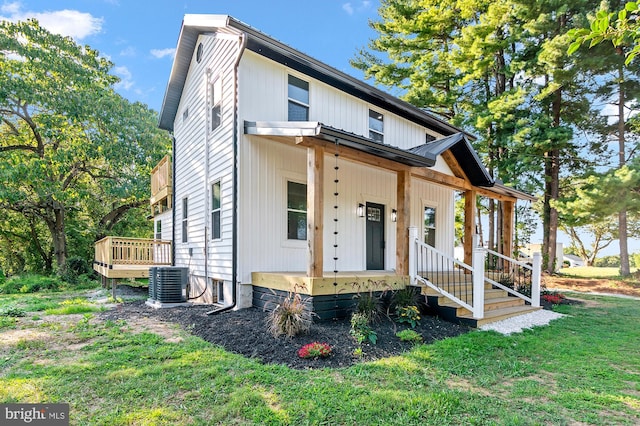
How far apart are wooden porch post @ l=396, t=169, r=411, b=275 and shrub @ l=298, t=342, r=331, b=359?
10.0 ft

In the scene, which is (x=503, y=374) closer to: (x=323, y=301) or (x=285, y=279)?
(x=323, y=301)

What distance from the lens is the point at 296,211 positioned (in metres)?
7.88

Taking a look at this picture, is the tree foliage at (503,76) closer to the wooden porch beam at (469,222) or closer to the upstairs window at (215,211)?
the wooden porch beam at (469,222)

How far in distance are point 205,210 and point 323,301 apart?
4.28m

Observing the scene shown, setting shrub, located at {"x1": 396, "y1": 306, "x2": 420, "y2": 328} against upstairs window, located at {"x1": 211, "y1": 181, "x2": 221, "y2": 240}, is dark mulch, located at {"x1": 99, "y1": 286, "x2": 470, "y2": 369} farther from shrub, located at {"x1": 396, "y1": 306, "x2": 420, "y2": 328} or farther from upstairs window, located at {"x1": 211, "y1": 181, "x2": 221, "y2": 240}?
upstairs window, located at {"x1": 211, "y1": 181, "x2": 221, "y2": 240}

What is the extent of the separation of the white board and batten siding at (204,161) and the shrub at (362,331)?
3131mm

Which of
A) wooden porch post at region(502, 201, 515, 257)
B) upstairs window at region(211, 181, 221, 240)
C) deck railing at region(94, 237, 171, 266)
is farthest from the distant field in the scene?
deck railing at region(94, 237, 171, 266)

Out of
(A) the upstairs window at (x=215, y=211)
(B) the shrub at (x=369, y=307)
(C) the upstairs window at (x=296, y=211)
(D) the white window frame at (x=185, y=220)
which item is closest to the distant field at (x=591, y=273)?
(B) the shrub at (x=369, y=307)

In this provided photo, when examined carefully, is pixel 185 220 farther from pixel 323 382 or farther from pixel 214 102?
pixel 323 382

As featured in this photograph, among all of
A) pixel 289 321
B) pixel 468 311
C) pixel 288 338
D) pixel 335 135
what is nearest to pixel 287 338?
pixel 288 338

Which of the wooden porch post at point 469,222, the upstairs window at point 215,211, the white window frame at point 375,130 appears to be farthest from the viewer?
the white window frame at point 375,130

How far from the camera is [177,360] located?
438 centimetres

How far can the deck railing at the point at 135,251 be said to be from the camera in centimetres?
1033

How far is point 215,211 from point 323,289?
12.5 feet
